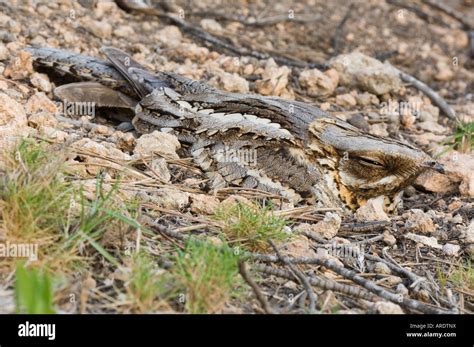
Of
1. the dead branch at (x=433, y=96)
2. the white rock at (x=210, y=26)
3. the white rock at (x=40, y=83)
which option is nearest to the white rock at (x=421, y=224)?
the dead branch at (x=433, y=96)

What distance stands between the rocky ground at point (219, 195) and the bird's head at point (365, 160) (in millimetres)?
134

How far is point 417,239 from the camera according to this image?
12.3 feet

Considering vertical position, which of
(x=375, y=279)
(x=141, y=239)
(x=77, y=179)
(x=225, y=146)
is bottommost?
(x=375, y=279)

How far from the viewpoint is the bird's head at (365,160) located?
399 centimetres

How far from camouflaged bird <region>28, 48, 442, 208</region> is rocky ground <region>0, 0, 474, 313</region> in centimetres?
13

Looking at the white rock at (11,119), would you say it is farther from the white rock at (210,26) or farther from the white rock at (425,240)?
the white rock at (210,26)

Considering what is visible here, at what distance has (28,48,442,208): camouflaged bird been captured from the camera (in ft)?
13.2

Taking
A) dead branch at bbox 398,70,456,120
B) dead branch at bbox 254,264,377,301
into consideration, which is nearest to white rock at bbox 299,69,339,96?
dead branch at bbox 398,70,456,120

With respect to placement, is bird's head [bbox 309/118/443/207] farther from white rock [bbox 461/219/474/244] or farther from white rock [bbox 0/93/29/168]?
white rock [bbox 0/93/29/168]
